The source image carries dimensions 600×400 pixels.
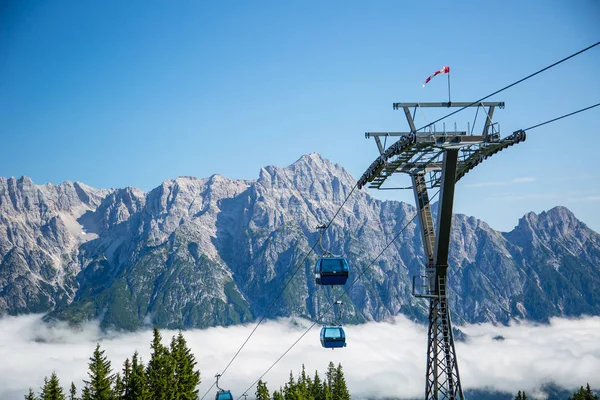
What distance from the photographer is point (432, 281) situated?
3803cm

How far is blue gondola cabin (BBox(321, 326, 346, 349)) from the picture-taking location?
196 ft

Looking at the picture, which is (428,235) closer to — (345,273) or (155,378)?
(345,273)

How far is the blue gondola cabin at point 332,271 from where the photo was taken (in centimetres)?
5500

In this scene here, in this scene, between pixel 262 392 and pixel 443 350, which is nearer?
pixel 443 350

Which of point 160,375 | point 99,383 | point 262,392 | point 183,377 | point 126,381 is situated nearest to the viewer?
point 160,375

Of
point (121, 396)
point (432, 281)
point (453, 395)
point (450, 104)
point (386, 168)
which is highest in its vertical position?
point (450, 104)

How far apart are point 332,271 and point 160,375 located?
108ft

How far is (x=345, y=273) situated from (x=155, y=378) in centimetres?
3373

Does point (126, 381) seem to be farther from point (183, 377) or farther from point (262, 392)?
point (262, 392)

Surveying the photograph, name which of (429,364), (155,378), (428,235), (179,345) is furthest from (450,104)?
(179,345)

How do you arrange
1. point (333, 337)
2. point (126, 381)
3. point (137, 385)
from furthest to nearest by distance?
point (126, 381), point (137, 385), point (333, 337)

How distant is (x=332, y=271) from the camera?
181ft

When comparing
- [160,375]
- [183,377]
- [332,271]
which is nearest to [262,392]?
[183,377]

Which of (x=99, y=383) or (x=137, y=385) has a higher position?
(x=137, y=385)
